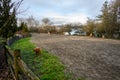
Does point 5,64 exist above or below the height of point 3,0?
below

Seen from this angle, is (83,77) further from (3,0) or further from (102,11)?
(102,11)

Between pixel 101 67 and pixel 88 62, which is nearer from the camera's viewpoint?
pixel 101 67

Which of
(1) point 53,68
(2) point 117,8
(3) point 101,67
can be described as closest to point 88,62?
(3) point 101,67

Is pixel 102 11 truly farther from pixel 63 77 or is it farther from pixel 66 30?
pixel 63 77

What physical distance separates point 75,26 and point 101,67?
137 ft

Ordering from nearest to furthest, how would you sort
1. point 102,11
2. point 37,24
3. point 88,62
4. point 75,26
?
1. point 88,62
2. point 102,11
3. point 75,26
4. point 37,24

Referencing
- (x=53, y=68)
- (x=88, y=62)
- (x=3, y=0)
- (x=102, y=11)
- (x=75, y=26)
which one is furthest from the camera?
(x=75, y=26)

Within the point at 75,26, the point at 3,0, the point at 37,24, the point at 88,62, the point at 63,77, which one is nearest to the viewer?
the point at 63,77

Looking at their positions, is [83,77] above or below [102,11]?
below

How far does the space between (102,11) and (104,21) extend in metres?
2.80

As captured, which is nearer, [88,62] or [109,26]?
[88,62]

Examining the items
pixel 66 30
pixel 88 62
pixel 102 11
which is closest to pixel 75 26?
pixel 66 30

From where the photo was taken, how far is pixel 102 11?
38250 millimetres

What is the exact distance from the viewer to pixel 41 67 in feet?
28.9
